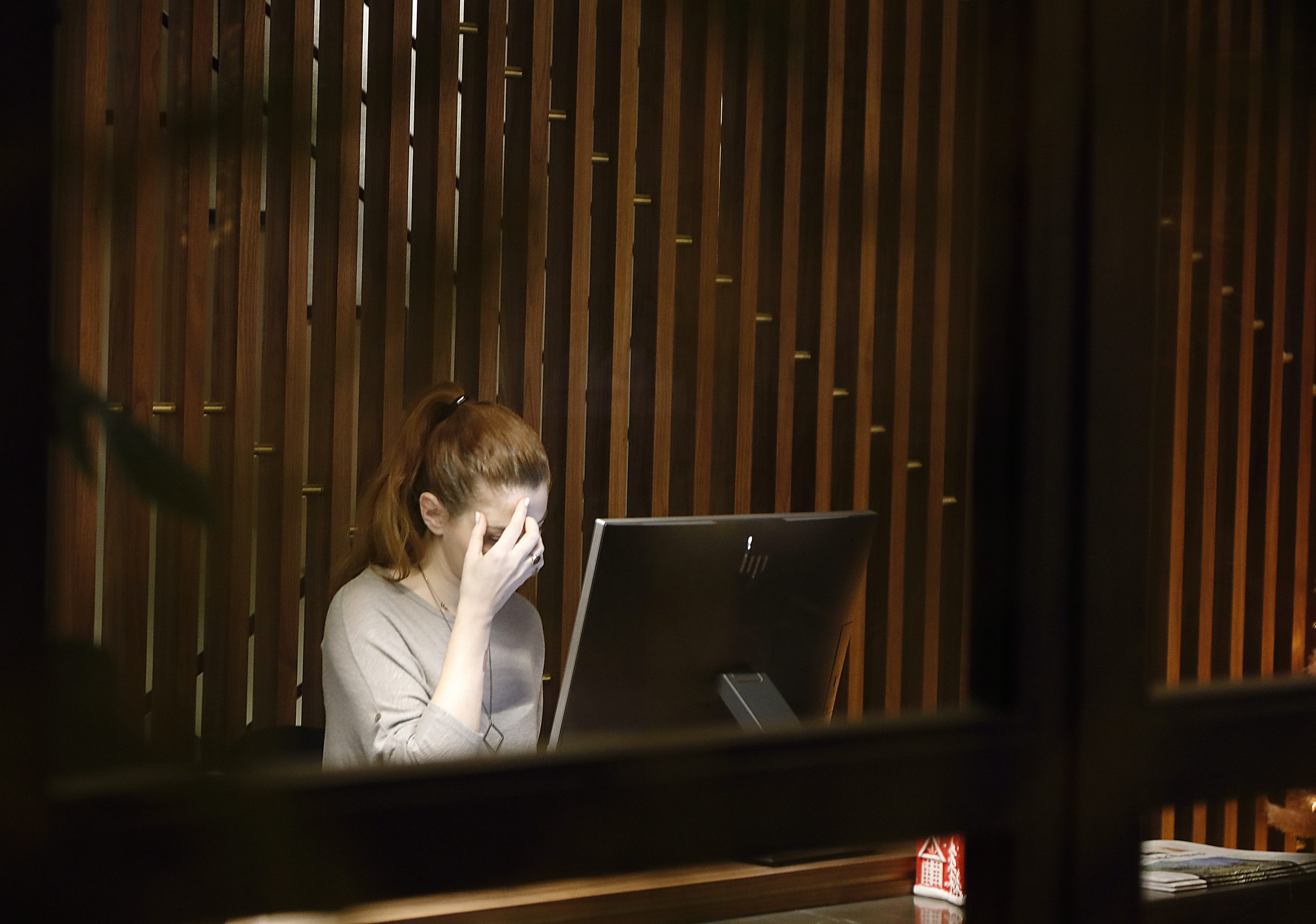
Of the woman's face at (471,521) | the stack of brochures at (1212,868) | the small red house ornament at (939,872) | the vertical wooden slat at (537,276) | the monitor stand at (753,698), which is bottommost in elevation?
the small red house ornament at (939,872)

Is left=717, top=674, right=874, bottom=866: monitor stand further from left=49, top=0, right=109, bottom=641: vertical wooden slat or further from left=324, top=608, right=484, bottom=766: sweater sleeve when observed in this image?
left=49, top=0, right=109, bottom=641: vertical wooden slat

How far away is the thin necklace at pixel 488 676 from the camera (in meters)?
2.41

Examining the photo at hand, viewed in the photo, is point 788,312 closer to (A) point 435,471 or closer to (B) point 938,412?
(B) point 938,412

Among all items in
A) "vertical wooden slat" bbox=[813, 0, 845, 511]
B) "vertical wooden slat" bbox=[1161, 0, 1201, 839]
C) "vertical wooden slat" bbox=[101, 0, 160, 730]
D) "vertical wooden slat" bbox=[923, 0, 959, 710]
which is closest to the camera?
"vertical wooden slat" bbox=[101, 0, 160, 730]

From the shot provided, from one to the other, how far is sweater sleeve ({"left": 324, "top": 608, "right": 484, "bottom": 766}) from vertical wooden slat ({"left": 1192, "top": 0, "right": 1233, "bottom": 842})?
8.48 feet

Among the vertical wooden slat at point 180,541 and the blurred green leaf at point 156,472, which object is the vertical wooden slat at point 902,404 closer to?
the vertical wooden slat at point 180,541

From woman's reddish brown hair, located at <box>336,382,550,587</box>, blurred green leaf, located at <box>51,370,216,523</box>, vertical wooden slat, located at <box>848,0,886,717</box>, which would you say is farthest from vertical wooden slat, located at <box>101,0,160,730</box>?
vertical wooden slat, located at <box>848,0,886,717</box>

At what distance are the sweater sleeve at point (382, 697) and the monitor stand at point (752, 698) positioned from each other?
632mm

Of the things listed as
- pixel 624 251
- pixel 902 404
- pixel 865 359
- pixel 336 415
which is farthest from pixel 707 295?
pixel 336 415

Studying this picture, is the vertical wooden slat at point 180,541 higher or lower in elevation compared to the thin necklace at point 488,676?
higher

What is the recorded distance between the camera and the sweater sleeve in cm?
214

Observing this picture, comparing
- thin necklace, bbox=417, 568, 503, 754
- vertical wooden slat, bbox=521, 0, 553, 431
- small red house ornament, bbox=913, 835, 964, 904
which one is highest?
vertical wooden slat, bbox=521, 0, 553, 431

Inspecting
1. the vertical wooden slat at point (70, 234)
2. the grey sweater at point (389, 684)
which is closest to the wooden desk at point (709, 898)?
the grey sweater at point (389, 684)

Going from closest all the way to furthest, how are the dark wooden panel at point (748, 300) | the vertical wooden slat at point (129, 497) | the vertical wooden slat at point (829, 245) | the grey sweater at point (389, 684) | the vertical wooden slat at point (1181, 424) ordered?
the vertical wooden slat at point (129, 497) < the grey sweater at point (389, 684) < the dark wooden panel at point (748, 300) < the vertical wooden slat at point (829, 245) < the vertical wooden slat at point (1181, 424)
